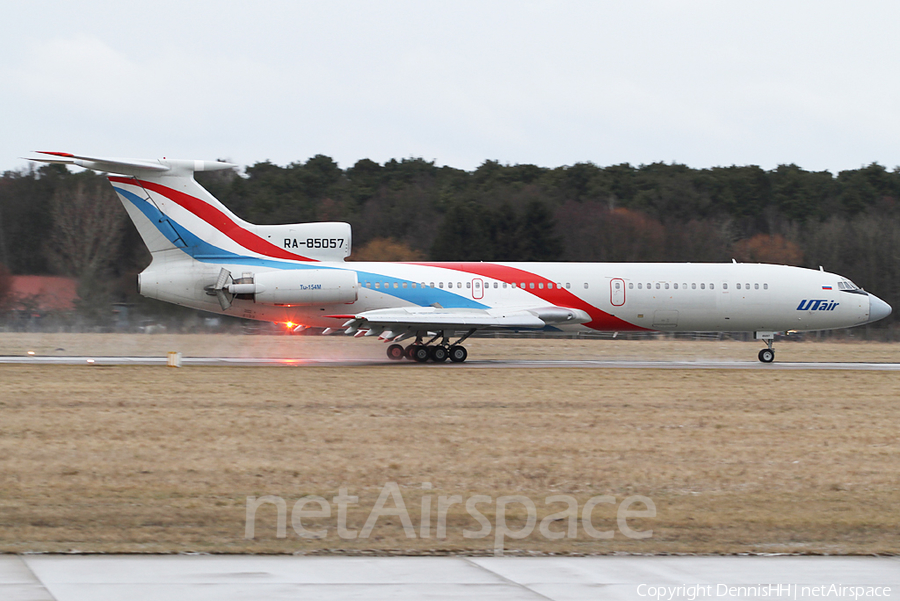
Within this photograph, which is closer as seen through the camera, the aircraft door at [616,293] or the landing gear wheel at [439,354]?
the landing gear wheel at [439,354]

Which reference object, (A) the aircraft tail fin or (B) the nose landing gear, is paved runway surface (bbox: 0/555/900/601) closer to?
(A) the aircraft tail fin

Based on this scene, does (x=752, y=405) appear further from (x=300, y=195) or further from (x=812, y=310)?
(x=300, y=195)

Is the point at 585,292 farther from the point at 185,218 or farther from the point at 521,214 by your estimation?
the point at 521,214

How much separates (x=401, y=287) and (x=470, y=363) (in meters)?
3.19

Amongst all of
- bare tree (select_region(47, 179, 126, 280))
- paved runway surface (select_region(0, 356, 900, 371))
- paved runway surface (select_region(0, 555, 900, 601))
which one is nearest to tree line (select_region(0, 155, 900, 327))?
bare tree (select_region(47, 179, 126, 280))

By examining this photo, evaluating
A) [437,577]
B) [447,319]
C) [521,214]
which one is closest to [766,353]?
[447,319]

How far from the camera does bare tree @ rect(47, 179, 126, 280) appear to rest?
49478 millimetres

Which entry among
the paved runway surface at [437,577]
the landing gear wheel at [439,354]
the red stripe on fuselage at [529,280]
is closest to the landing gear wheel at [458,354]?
Result: the landing gear wheel at [439,354]

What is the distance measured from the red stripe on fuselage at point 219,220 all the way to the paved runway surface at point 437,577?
71.2ft

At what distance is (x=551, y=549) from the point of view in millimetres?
7273

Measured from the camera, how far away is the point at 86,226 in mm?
50875

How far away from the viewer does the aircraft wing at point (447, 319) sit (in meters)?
26.9

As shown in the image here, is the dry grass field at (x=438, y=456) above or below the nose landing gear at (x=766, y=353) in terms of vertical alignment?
below

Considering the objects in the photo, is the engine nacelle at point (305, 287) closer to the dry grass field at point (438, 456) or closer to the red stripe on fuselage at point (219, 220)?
the red stripe on fuselage at point (219, 220)
